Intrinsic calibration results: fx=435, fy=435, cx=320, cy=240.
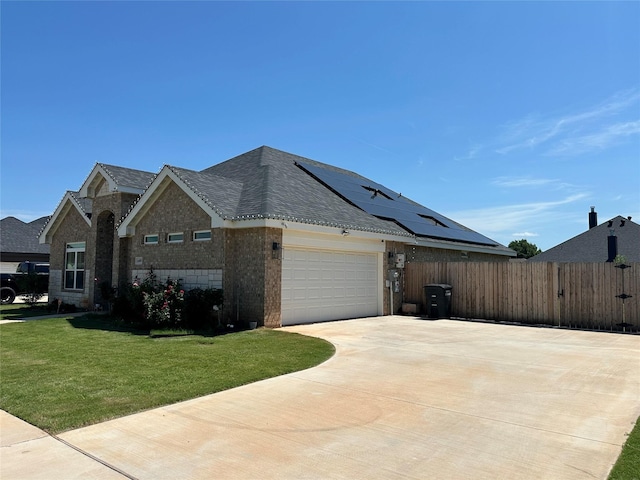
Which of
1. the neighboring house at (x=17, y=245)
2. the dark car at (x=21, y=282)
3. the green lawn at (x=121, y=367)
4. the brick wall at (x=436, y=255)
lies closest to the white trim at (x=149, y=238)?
the green lawn at (x=121, y=367)

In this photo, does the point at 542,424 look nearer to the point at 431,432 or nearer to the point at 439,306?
the point at 431,432

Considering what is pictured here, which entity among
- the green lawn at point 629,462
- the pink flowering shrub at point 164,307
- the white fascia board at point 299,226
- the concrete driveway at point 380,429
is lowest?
the concrete driveway at point 380,429

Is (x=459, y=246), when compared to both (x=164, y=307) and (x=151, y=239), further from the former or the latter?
(x=164, y=307)

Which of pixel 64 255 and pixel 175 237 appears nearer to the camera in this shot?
pixel 175 237

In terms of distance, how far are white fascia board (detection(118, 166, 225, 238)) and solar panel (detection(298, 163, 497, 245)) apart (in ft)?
25.0

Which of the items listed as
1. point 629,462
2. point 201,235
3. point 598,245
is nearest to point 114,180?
point 201,235

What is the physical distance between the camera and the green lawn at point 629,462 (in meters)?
3.74

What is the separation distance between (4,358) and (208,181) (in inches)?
325

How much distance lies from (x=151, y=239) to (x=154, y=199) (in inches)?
61.9

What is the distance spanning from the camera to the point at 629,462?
4.03 metres

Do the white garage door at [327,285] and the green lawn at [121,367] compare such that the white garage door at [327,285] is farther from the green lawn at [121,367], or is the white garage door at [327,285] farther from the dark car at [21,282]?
the dark car at [21,282]

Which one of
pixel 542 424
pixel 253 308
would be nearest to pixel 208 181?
pixel 253 308

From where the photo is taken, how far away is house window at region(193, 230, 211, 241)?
14297 millimetres

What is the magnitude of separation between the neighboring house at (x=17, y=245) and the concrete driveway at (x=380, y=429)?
3497cm
